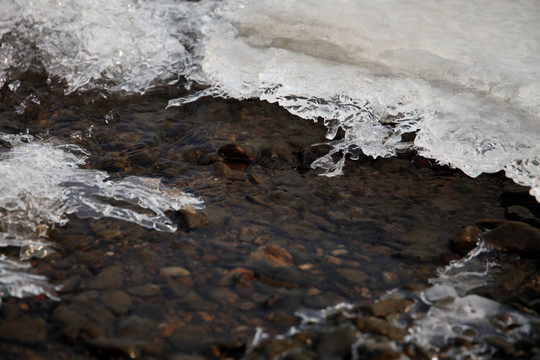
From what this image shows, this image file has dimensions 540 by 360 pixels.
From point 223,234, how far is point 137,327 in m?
0.63

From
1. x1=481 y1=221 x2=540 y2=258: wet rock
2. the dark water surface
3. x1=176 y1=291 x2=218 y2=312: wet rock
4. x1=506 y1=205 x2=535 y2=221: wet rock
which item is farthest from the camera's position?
x1=506 y1=205 x2=535 y2=221: wet rock

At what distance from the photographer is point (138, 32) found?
3.83 metres

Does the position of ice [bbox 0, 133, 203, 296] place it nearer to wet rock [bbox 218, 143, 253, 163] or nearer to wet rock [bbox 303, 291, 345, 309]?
wet rock [bbox 218, 143, 253, 163]

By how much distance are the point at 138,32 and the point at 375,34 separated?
1688 millimetres

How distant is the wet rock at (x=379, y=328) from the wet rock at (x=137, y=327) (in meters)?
0.74

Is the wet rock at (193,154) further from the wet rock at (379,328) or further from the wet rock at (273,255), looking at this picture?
the wet rock at (379,328)

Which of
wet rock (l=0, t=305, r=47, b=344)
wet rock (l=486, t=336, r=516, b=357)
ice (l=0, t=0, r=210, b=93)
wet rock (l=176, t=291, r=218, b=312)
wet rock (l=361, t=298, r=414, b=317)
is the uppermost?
ice (l=0, t=0, r=210, b=93)

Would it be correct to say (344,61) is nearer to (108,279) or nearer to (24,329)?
(108,279)

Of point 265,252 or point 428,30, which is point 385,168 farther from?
point 428,30

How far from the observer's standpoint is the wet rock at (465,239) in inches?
92.0

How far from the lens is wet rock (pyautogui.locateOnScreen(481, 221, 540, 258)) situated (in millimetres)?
2297

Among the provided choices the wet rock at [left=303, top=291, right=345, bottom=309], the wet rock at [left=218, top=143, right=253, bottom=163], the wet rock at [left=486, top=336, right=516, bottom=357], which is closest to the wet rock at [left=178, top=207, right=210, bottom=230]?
the wet rock at [left=218, top=143, right=253, bottom=163]

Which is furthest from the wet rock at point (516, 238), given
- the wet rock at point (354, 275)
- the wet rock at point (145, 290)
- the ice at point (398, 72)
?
the wet rock at point (145, 290)

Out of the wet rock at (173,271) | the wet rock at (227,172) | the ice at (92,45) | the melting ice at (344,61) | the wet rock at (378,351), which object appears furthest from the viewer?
the ice at (92,45)
